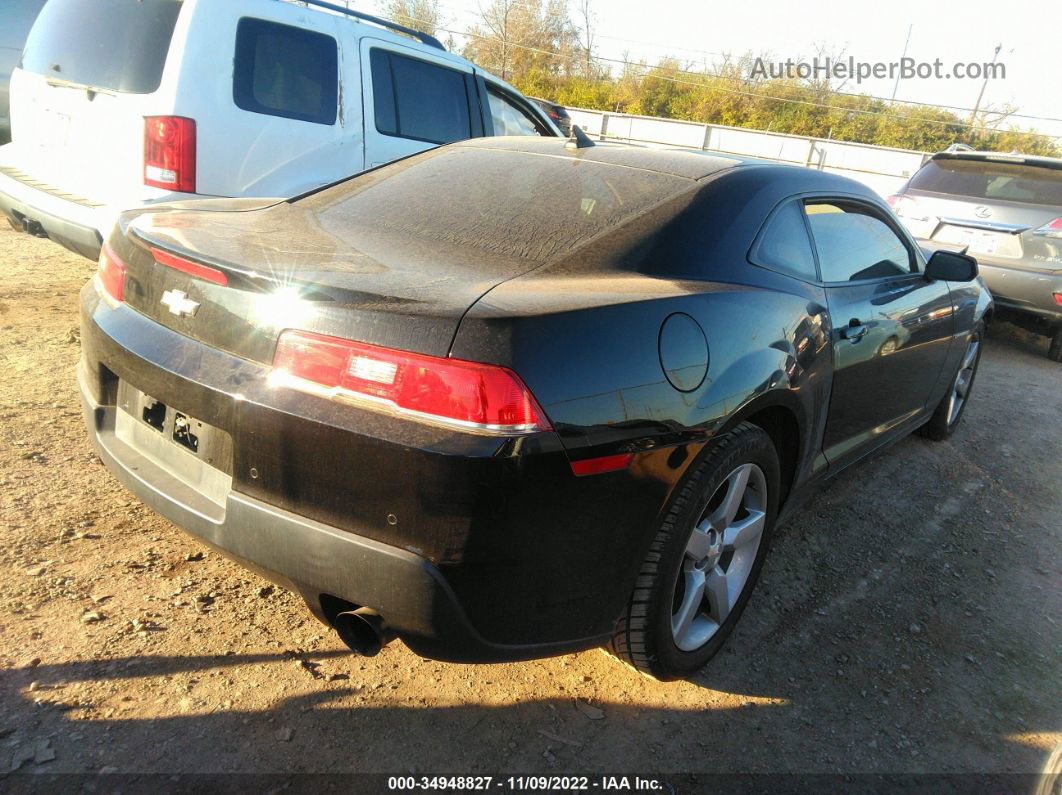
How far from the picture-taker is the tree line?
3612cm

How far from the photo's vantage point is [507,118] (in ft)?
22.0

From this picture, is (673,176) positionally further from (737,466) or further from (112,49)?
(112,49)

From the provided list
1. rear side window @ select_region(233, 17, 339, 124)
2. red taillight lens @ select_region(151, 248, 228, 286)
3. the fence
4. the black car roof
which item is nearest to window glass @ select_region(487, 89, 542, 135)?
rear side window @ select_region(233, 17, 339, 124)

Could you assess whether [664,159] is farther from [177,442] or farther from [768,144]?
[768,144]

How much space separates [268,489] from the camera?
1.84 m

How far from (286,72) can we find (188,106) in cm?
77

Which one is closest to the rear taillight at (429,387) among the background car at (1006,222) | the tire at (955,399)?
the tire at (955,399)

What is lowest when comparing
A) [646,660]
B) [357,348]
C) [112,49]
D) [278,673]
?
[278,673]

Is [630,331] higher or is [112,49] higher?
[112,49]

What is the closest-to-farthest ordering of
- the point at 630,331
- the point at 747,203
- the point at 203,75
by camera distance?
the point at 630,331 < the point at 747,203 < the point at 203,75

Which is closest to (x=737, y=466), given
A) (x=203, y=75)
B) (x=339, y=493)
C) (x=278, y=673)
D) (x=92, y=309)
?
(x=339, y=493)

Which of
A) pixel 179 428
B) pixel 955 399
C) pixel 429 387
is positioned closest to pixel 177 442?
pixel 179 428

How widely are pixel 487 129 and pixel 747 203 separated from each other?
163 inches

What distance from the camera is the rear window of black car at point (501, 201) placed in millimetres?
2367
